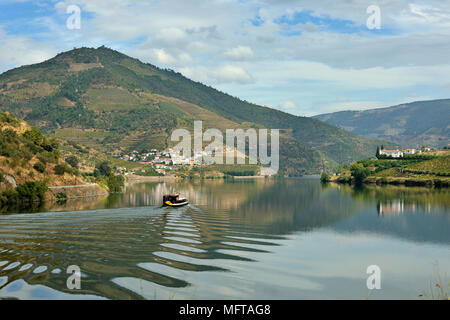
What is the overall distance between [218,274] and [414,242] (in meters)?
17.2

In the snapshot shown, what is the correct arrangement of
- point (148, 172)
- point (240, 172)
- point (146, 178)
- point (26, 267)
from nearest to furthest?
point (26, 267), point (146, 178), point (148, 172), point (240, 172)

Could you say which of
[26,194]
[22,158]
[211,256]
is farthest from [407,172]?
[211,256]

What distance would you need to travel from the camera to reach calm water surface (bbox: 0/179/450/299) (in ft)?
53.0

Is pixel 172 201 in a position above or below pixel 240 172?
above

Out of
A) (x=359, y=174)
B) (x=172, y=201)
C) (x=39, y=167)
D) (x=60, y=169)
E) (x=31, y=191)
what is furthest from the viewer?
(x=359, y=174)

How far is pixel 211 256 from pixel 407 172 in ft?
345

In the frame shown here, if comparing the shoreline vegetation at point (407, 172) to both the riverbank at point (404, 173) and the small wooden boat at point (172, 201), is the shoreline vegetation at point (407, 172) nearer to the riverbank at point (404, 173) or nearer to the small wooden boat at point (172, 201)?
the riverbank at point (404, 173)

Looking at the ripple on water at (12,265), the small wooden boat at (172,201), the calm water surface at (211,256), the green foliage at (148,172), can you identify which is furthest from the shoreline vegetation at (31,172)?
the green foliage at (148,172)

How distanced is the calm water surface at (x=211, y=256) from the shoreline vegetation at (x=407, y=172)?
228 ft

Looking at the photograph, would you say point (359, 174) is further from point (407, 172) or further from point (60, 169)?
point (60, 169)

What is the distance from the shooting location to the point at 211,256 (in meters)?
21.4

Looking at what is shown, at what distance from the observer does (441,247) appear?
1073 inches

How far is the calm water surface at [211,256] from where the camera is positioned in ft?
53.0
